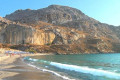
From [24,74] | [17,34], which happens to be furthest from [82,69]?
[17,34]

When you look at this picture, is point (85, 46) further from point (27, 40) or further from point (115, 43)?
point (27, 40)

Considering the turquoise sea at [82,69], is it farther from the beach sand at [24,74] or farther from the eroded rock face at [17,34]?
the eroded rock face at [17,34]

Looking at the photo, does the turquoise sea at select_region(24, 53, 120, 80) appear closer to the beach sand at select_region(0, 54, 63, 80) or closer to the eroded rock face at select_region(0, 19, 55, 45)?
the beach sand at select_region(0, 54, 63, 80)

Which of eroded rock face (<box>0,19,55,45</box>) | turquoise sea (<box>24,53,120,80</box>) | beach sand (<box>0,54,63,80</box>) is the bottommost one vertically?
turquoise sea (<box>24,53,120,80</box>)

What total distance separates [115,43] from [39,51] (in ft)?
313

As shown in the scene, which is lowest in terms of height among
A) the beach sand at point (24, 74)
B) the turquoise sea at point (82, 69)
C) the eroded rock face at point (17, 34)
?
the turquoise sea at point (82, 69)

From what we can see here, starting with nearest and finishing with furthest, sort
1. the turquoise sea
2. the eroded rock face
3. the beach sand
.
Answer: the beach sand → the turquoise sea → the eroded rock face

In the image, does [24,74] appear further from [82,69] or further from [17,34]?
[17,34]

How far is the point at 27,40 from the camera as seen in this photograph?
Result: 154000 millimetres

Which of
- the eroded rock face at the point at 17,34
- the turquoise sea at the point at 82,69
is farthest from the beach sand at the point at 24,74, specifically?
the eroded rock face at the point at 17,34

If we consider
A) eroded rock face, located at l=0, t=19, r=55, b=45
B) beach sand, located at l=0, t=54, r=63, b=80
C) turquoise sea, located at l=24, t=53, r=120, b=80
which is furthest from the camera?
eroded rock face, located at l=0, t=19, r=55, b=45

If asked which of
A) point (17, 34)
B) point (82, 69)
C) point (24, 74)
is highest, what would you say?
point (17, 34)

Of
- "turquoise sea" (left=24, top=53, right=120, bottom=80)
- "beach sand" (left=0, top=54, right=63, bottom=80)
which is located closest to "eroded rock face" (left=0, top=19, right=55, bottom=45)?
"turquoise sea" (left=24, top=53, right=120, bottom=80)

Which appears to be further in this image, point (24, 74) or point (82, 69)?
point (82, 69)
